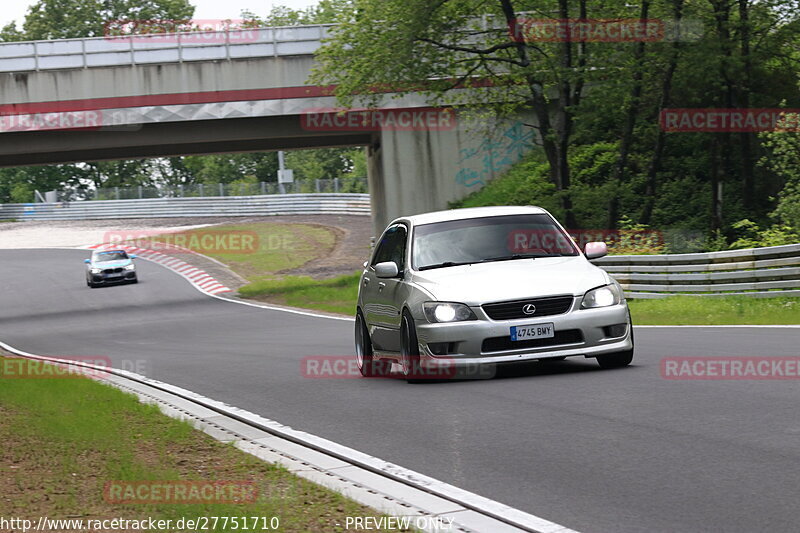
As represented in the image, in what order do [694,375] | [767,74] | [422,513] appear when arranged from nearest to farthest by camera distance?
[422,513] < [694,375] < [767,74]

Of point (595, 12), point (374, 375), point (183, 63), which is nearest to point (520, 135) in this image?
point (595, 12)

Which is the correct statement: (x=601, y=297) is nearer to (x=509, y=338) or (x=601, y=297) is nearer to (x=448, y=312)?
(x=509, y=338)

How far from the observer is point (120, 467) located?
7422 millimetres

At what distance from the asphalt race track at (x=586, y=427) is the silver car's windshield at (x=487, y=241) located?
3.86 ft

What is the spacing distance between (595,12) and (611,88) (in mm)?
3471

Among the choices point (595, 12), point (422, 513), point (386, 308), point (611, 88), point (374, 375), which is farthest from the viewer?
point (595, 12)

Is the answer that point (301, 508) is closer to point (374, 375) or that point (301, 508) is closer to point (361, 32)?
point (374, 375)

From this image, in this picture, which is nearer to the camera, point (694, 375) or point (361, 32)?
point (694, 375)

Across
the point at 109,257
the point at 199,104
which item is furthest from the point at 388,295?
the point at 109,257

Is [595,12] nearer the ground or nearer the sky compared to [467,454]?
nearer the sky

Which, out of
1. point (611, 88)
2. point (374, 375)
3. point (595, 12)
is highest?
point (595, 12)

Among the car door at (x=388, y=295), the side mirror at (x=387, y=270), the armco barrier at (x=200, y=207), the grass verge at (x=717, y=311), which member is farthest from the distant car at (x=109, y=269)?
the side mirror at (x=387, y=270)

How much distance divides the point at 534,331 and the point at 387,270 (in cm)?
169

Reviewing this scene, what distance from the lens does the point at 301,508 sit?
6012 millimetres
